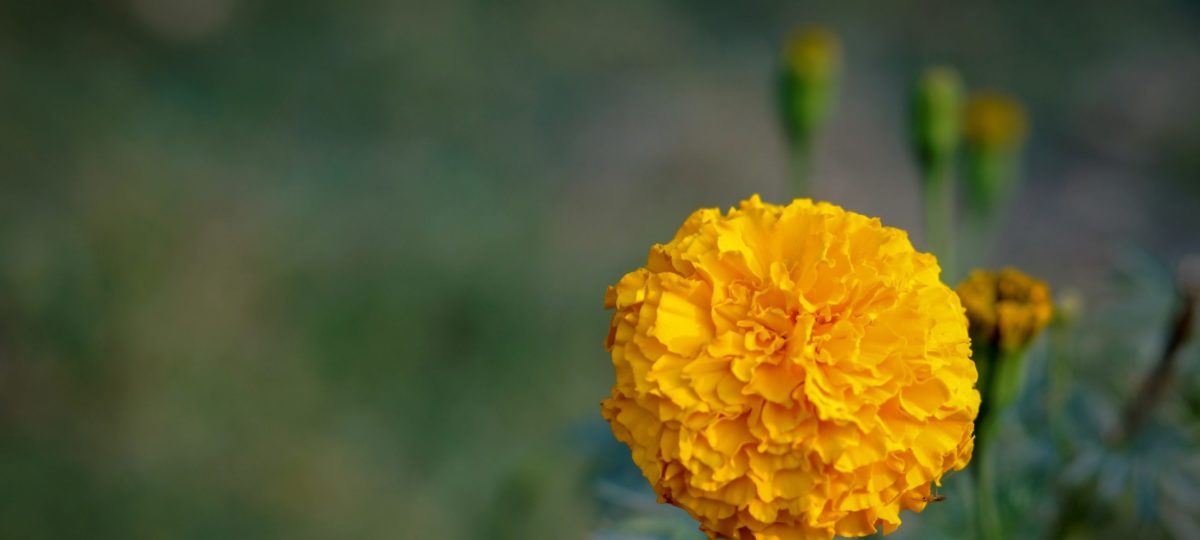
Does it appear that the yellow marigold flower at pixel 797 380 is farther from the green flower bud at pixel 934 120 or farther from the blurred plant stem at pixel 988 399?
the green flower bud at pixel 934 120

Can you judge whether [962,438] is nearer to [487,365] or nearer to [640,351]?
[640,351]

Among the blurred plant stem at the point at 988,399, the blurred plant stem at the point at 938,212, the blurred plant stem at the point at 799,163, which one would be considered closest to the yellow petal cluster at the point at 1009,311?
the blurred plant stem at the point at 988,399

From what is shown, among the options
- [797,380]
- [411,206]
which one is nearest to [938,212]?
[797,380]

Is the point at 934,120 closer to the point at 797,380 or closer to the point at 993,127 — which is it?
the point at 993,127

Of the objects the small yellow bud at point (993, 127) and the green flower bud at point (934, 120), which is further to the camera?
the small yellow bud at point (993, 127)

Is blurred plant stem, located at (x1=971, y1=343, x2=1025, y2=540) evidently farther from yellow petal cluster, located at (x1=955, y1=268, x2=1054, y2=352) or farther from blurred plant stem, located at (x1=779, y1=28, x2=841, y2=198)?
blurred plant stem, located at (x1=779, y1=28, x2=841, y2=198)

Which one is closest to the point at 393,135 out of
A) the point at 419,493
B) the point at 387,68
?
the point at 387,68
